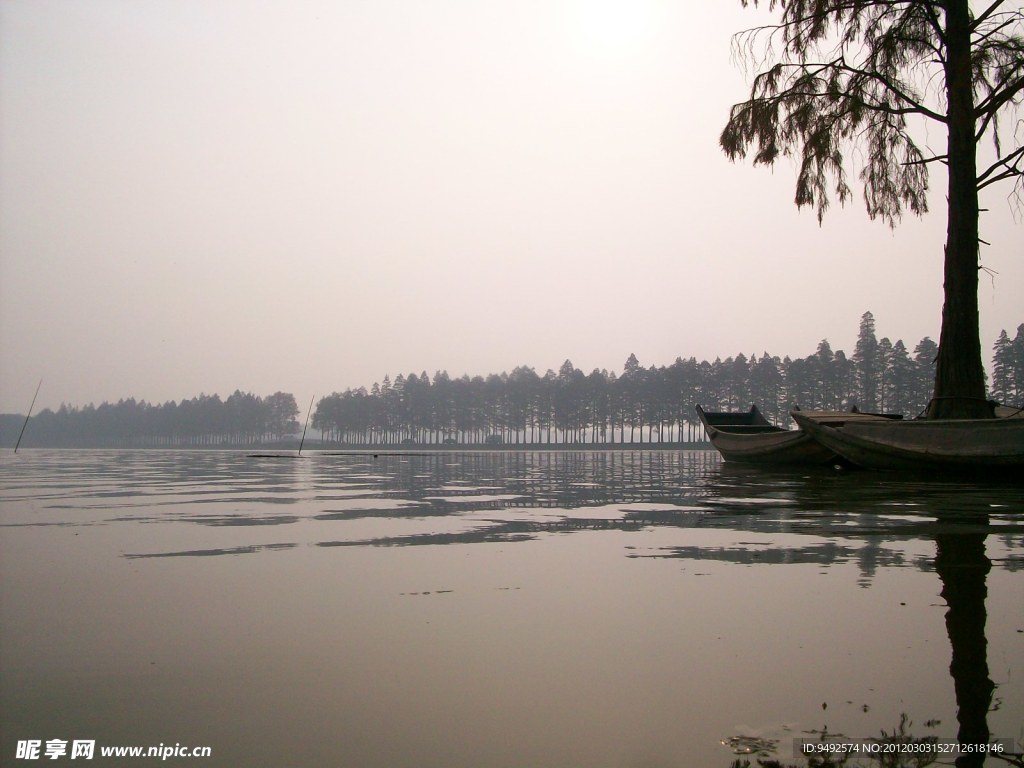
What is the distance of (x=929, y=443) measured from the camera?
12672mm

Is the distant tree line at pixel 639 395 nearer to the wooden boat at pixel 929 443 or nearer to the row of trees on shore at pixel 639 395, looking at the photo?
the row of trees on shore at pixel 639 395

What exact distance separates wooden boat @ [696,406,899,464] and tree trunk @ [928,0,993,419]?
65.0 inches

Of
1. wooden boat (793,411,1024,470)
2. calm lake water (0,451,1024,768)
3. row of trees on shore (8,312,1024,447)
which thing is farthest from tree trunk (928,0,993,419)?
row of trees on shore (8,312,1024,447)

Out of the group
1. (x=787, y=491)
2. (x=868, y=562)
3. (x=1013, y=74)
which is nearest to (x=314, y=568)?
(x=868, y=562)

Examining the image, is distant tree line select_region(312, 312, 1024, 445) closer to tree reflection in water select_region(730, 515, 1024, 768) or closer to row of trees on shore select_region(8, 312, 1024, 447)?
row of trees on shore select_region(8, 312, 1024, 447)

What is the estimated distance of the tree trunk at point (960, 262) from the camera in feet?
44.5

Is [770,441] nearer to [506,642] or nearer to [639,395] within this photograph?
[506,642]

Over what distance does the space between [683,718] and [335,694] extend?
0.93m

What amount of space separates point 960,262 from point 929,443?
144 inches

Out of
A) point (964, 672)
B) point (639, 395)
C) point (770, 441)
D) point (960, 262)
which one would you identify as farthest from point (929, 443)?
point (639, 395)

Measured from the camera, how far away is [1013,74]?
1436 cm

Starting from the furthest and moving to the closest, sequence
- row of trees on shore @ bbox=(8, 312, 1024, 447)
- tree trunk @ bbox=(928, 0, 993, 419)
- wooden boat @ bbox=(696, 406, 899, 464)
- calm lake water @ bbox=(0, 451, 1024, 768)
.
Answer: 1. row of trees on shore @ bbox=(8, 312, 1024, 447)
2. wooden boat @ bbox=(696, 406, 899, 464)
3. tree trunk @ bbox=(928, 0, 993, 419)
4. calm lake water @ bbox=(0, 451, 1024, 768)

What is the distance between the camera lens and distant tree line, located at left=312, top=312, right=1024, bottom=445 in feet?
357

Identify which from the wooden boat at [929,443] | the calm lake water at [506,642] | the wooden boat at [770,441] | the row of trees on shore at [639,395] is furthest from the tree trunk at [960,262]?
the row of trees on shore at [639,395]
